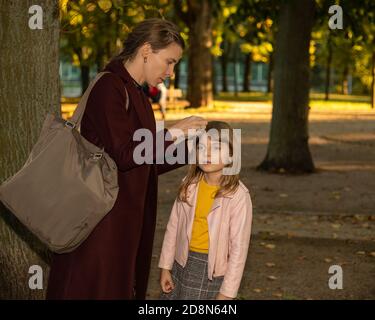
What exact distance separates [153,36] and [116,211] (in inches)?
35.5

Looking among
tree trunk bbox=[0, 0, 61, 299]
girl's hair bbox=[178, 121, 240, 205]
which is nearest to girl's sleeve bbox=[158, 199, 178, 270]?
girl's hair bbox=[178, 121, 240, 205]

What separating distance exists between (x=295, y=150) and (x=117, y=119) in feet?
36.1

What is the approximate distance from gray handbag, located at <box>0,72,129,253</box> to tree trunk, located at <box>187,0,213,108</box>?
2837 cm

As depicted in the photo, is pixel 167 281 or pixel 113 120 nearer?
pixel 113 120

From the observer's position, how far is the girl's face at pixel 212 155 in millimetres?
4250

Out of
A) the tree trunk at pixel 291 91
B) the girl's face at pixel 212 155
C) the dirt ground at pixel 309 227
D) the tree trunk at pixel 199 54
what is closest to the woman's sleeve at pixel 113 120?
the girl's face at pixel 212 155

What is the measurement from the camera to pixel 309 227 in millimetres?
9547

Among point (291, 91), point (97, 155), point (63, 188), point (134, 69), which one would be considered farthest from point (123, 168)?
point (291, 91)

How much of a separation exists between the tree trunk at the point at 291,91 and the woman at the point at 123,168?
10.3 metres

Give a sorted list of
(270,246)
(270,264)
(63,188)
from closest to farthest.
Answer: (63,188) < (270,264) < (270,246)

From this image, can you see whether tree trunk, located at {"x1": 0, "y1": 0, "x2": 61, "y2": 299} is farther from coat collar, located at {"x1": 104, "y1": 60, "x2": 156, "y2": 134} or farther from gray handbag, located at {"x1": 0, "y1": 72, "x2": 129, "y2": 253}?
gray handbag, located at {"x1": 0, "y1": 72, "x2": 129, "y2": 253}

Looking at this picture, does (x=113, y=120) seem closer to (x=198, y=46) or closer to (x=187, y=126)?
(x=187, y=126)
